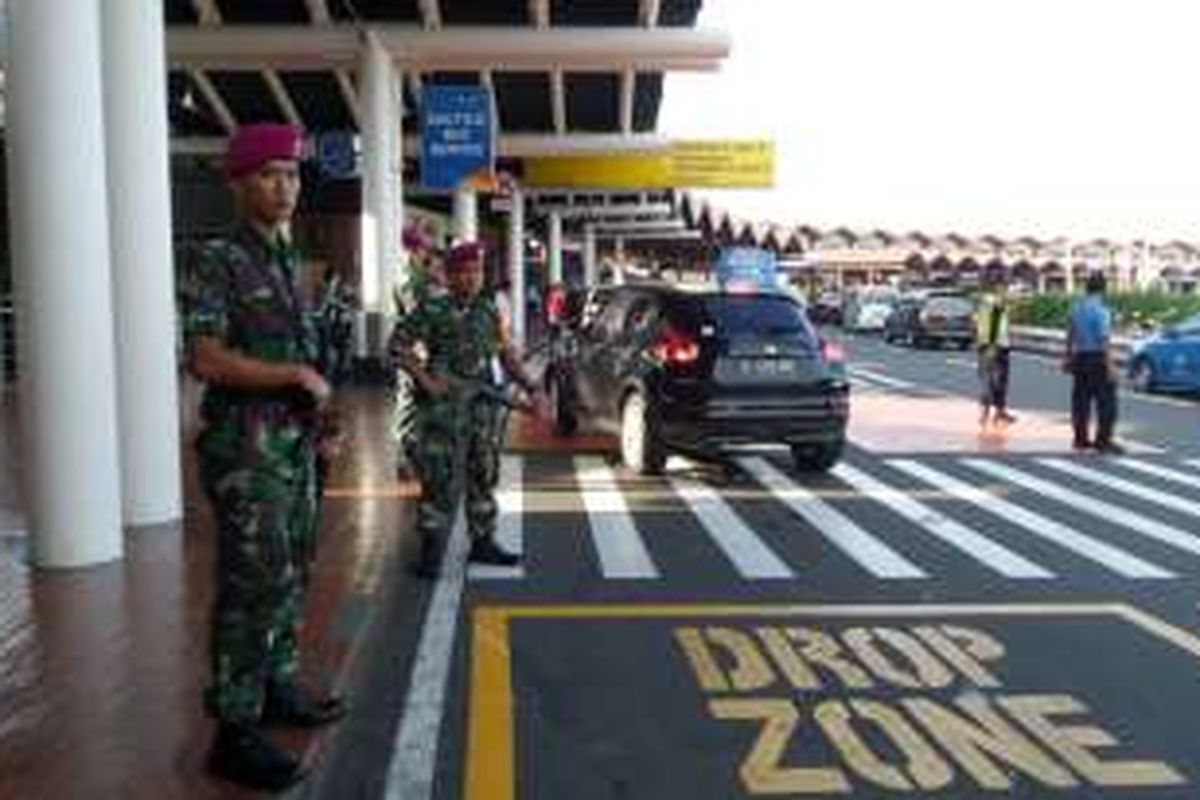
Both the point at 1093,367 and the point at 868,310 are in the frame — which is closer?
the point at 1093,367

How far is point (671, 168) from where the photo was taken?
44219mm

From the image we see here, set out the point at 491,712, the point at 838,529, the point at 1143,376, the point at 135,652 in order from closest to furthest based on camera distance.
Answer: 1. the point at 491,712
2. the point at 135,652
3. the point at 838,529
4. the point at 1143,376

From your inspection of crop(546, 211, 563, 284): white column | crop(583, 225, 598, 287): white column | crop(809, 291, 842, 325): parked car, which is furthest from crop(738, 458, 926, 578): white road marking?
crop(583, 225, 598, 287): white column

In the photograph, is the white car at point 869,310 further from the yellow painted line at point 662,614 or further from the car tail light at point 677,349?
the yellow painted line at point 662,614

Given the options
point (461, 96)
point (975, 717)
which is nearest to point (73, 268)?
point (975, 717)

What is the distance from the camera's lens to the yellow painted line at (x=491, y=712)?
6586 mm

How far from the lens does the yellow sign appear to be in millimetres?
41031

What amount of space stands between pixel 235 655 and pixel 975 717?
3083 mm

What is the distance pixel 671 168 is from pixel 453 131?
20.4 metres

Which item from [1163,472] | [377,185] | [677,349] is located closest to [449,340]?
[677,349]

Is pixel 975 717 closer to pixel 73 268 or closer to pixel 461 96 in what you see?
pixel 73 268

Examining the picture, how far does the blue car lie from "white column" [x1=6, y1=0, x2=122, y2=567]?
2141 centimetres

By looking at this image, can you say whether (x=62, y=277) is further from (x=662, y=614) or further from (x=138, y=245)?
(x=662, y=614)

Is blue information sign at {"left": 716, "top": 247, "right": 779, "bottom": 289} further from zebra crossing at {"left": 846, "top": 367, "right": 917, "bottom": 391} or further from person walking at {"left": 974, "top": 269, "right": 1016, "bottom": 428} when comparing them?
person walking at {"left": 974, "top": 269, "right": 1016, "bottom": 428}
